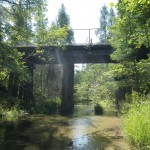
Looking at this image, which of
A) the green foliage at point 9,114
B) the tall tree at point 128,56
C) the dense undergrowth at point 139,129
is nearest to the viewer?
the dense undergrowth at point 139,129

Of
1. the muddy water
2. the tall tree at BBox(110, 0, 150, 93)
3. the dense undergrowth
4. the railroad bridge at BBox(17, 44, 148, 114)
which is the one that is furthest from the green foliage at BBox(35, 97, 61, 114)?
the dense undergrowth

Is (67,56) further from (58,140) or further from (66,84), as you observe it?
(58,140)

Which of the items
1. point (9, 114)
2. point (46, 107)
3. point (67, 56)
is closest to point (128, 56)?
point (67, 56)

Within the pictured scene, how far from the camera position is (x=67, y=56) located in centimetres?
2464

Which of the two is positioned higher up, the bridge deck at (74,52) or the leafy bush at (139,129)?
the bridge deck at (74,52)

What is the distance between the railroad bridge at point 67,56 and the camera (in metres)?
23.3

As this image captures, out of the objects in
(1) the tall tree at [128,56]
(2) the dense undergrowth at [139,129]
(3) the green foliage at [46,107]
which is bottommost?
(3) the green foliage at [46,107]

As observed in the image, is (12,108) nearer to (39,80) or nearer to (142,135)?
(142,135)

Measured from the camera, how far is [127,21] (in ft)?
52.1

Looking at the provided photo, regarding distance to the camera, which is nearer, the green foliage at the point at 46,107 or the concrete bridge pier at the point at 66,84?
the green foliage at the point at 46,107

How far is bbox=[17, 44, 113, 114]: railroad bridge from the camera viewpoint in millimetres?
23312

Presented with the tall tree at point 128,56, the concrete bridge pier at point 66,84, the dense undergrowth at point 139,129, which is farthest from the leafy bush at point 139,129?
the concrete bridge pier at point 66,84

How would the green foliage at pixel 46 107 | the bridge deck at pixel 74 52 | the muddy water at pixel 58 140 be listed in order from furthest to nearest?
the green foliage at pixel 46 107, the bridge deck at pixel 74 52, the muddy water at pixel 58 140

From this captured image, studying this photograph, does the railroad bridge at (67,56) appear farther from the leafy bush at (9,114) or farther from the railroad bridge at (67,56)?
the leafy bush at (9,114)
